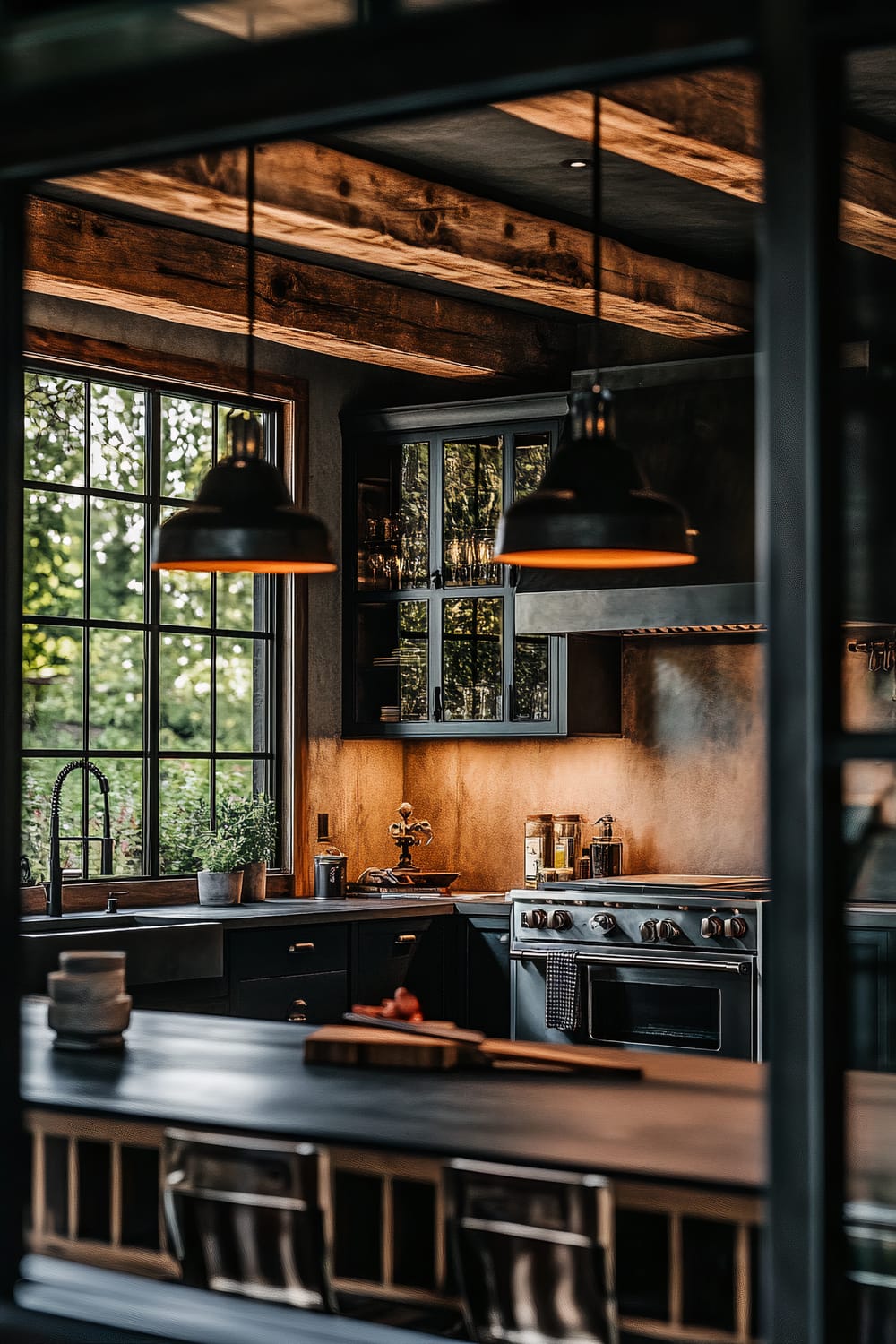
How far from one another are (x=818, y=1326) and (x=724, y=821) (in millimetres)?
5182

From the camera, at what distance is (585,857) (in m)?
6.83

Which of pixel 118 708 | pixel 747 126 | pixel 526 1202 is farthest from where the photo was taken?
pixel 118 708

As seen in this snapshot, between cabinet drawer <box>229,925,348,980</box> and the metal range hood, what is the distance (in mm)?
1385

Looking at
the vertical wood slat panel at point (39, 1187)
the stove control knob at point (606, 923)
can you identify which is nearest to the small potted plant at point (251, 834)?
the stove control knob at point (606, 923)

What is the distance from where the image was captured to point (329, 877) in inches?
261

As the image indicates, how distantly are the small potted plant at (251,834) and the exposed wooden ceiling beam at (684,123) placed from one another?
287 centimetres

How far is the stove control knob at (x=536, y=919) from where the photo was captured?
618cm

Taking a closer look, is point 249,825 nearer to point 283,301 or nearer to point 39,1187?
point 283,301

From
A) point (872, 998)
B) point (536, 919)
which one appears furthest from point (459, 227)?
point (872, 998)

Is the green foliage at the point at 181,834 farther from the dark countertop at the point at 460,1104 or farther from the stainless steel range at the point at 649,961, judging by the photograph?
the dark countertop at the point at 460,1104

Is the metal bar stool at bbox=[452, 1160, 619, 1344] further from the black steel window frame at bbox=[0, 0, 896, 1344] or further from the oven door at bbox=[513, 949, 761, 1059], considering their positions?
the oven door at bbox=[513, 949, 761, 1059]

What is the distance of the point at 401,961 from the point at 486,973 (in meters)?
0.35

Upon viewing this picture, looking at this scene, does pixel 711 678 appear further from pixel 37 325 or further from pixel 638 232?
pixel 37 325

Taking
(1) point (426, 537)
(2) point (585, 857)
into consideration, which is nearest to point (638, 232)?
(1) point (426, 537)
